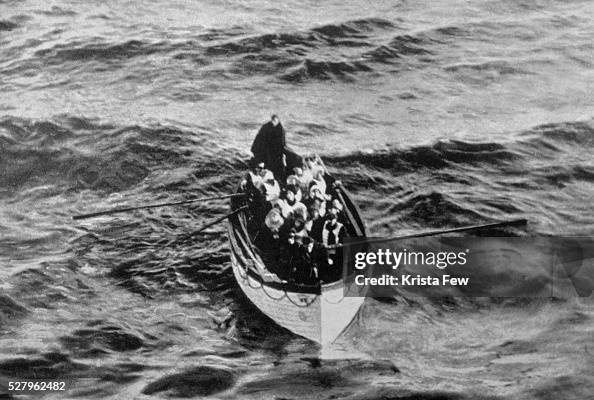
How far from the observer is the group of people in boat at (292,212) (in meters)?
13.2

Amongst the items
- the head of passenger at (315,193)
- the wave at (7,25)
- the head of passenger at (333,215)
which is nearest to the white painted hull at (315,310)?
the head of passenger at (333,215)

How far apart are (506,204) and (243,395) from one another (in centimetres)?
738

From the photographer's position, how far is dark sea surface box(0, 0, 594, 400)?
1262 cm

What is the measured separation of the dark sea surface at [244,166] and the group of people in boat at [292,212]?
1.07m

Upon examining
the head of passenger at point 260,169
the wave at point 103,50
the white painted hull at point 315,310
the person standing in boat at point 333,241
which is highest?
the wave at point 103,50

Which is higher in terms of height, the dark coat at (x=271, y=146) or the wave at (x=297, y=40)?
the wave at (x=297, y=40)

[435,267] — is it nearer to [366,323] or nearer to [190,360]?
[366,323]

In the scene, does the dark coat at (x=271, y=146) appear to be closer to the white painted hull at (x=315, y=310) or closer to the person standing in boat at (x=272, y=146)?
the person standing in boat at (x=272, y=146)

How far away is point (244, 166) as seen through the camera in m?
18.1

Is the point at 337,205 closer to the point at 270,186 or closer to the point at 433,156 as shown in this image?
the point at 270,186

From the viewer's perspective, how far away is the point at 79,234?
53.5 feet

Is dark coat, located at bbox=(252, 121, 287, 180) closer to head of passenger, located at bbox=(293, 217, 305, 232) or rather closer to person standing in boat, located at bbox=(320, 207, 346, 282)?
head of passenger, located at bbox=(293, 217, 305, 232)

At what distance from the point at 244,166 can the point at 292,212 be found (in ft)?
15.3

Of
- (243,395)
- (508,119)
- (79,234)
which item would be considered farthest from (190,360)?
(508,119)
